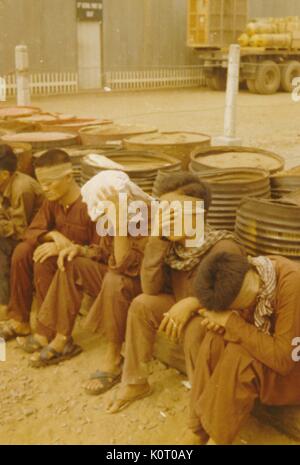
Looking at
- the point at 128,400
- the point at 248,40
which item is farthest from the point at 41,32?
the point at 128,400

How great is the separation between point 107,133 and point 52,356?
2469 millimetres

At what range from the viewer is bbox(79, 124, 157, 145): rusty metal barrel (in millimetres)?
5332

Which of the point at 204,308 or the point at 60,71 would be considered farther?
Result: the point at 60,71

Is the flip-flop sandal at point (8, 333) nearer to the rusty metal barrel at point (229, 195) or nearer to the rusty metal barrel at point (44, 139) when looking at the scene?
the rusty metal barrel at point (229, 195)

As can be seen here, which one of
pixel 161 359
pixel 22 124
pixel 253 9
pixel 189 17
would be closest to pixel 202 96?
pixel 189 17

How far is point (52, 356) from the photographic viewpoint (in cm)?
351

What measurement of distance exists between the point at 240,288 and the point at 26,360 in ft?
5.61

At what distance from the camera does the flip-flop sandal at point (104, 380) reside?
3.20 meters

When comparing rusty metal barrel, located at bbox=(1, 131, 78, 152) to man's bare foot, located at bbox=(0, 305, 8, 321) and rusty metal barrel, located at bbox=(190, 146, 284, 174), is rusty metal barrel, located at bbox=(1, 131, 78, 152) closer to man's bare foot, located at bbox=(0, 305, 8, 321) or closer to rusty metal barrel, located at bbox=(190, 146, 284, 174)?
rusty metal barrel, located at bbox=(190, 146, 284, 174)

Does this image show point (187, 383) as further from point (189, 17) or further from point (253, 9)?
point (253, 9)

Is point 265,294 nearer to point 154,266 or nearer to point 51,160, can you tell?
point 154,266

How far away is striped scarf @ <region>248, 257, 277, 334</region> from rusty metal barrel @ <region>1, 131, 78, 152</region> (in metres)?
2.92

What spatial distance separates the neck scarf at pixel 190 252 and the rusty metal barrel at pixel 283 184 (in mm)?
1099

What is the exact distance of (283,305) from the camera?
246 cm
